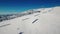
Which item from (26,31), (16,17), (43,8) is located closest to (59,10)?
(43,8)

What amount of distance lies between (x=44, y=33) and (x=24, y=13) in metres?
0.68

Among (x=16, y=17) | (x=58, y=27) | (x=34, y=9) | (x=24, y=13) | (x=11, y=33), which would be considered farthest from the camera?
(x=34, y=9)

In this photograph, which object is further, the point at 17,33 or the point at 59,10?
the point at 59,10

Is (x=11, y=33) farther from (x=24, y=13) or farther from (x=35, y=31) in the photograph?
(x=24, y=13)

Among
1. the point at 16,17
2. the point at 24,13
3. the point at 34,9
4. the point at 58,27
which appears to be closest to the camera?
the point at 58,27

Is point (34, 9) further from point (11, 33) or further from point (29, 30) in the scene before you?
point (11, 33)

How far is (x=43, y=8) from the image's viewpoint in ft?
5.61

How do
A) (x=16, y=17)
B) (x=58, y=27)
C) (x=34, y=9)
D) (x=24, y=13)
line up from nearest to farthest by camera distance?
(x=58, y=27) → (x=16, y=17) → (x=24, y=13) → (x=34, y=9)

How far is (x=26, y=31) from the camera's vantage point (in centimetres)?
92

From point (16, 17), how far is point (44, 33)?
58cm

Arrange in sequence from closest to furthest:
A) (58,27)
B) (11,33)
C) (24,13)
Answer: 1. (11,33)
2. (58,27)
3. (24,13)

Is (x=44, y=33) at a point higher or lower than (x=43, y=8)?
lower

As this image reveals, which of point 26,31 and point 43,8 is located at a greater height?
point 43,8

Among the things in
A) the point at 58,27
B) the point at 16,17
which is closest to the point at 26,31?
the point at 58,27
